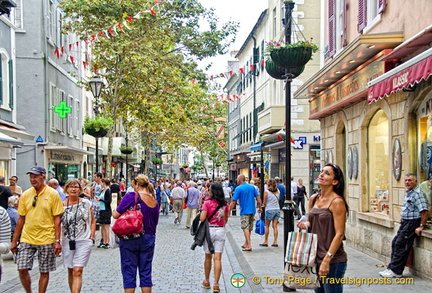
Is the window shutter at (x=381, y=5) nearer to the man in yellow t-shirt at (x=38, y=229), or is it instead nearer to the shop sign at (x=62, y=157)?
the man in yellow t-shirt at (x=38, y=229)

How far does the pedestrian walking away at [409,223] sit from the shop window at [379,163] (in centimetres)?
232

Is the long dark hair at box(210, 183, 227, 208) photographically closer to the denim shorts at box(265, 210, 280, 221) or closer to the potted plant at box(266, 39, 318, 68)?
the potted plant at box(266, 39, 318, 68)

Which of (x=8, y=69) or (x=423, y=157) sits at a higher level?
(x=8, y=69)

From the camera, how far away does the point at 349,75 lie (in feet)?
44.4

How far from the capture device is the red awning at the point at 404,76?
7.59 metres

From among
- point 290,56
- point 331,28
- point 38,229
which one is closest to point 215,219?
point 38,229

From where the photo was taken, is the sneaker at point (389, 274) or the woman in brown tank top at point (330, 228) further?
the sneaker at point (389, 274)

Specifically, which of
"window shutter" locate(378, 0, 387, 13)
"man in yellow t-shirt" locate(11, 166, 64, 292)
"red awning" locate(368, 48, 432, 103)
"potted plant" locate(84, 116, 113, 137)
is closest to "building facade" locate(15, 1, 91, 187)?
"potted plant" locate(84, 116, 113, 137)

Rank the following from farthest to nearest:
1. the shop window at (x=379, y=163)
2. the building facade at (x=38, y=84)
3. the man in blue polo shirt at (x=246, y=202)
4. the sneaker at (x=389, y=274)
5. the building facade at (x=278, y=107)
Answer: the building facade at (x=278, y=107)
the building facade at (x=38, y=84)
the man in blue polo shirt at (x=246, y=202)
the shop window at (x=379, y=163)
the sneaker at (x=389, y=274)

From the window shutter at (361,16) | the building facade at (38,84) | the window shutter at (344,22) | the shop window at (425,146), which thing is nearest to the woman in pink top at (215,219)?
the shop window at (425,146)

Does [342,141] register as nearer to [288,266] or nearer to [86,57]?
[288,266]

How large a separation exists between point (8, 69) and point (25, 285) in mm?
13550

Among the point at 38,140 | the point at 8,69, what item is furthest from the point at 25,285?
the point at 38,140

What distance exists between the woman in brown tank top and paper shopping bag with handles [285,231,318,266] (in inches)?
3.9
